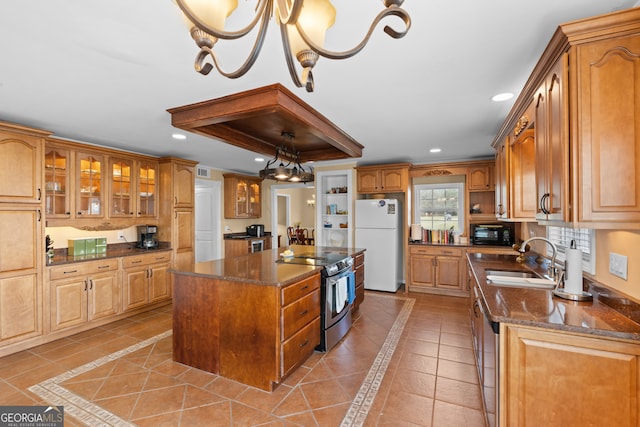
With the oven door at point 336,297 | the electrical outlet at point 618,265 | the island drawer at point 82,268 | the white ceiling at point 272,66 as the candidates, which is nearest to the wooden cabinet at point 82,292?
the island drawer at point 82,268

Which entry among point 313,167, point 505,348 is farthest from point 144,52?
point 313,167

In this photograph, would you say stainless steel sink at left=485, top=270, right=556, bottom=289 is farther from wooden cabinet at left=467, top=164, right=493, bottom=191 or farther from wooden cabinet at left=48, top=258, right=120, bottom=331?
wooden cabinet at left=48, top=258, right=120, bottom=331

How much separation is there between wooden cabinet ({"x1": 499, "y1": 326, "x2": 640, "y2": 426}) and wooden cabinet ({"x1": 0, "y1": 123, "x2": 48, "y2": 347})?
4167 mm

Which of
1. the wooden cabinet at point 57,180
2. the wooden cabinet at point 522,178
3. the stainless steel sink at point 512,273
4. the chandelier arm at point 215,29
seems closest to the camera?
the chandelier arm at point 215,29

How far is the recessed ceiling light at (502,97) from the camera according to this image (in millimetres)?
2320

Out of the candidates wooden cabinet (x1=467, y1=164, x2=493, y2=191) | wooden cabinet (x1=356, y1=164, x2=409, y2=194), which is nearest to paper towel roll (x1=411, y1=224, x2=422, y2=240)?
wooden cabinet (x1=356, y1=164, x2=409, y2=194)

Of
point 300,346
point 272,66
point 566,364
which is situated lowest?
point 300,346

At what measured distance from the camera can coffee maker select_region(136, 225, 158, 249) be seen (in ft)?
14.4

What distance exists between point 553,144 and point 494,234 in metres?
3.52

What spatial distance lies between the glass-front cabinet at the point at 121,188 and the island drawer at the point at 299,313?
3060 millimetres

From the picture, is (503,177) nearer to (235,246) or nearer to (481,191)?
(481,191)

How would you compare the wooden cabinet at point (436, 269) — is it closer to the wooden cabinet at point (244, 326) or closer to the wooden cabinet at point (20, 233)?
the wooden cabinet at point (244, 326)

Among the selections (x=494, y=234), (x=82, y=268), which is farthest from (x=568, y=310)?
(x=82, y=268)

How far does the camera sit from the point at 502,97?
93.7 inches
